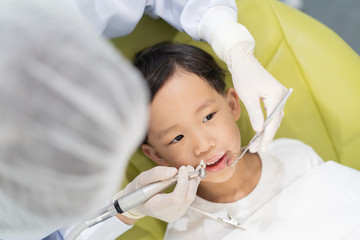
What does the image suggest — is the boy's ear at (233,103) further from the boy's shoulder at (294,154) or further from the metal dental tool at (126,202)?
the metal dental tool at (126,202)

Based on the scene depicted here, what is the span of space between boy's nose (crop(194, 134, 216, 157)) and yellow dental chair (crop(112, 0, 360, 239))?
0.40 metres

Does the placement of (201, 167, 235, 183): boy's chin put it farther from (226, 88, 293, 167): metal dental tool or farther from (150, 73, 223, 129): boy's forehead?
(150, 73, 223, 129): boy's forehead

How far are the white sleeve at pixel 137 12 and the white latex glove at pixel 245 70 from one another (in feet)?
0.11

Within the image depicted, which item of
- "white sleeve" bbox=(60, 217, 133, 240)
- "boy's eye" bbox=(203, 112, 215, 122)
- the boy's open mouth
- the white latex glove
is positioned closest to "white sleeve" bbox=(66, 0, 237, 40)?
the white latex glove

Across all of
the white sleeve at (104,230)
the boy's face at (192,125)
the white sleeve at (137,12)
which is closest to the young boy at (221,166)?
the boy's face at (192,125)

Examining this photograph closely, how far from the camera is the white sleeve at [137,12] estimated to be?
1221 mm

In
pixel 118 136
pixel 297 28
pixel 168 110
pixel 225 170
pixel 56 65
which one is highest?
pixel 56 65

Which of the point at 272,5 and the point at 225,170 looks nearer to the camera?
the point at 225,170

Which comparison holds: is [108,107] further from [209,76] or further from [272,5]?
[272,5]

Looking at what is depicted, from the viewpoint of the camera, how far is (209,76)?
1.29 meters

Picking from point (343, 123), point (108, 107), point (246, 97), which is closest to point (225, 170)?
point (246, 97)

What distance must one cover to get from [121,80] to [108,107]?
0.18 feet

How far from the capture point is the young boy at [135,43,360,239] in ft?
3.81

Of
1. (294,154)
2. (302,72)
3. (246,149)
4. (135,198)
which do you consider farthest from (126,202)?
(302,72)
